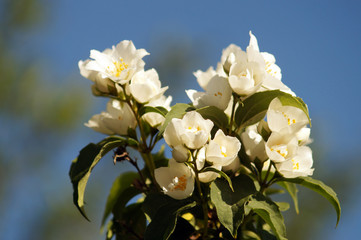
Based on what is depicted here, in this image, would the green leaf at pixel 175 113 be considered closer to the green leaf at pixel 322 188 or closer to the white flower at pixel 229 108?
the white flower at pixel 229 108

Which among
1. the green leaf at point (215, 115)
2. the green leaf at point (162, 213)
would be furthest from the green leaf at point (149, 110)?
the green leaf at point (162, 213)

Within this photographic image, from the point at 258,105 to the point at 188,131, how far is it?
9.2 inches

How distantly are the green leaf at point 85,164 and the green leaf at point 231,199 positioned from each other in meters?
0.30

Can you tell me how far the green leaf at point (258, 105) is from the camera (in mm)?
1069

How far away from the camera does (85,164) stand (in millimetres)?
1145

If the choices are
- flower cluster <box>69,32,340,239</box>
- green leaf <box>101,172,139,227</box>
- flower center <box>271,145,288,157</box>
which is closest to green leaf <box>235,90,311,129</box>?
flower cluster <box>69,32,340,239</box>

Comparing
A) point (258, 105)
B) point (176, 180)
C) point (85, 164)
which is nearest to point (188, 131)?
point (176, 180)

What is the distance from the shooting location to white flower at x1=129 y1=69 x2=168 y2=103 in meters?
1.16

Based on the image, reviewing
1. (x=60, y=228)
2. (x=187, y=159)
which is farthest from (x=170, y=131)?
(x=60, y=228)

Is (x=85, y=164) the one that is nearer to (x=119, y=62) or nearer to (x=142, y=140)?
(x=142, y=140)

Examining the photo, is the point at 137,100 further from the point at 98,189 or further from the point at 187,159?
the point at 98,189

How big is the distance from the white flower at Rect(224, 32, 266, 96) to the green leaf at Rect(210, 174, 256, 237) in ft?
0.72

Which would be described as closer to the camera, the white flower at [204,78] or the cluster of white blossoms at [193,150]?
the cluster of white blossoms at [193,150]

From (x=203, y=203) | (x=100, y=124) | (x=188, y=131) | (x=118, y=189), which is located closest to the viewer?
(x=188, y=131)
